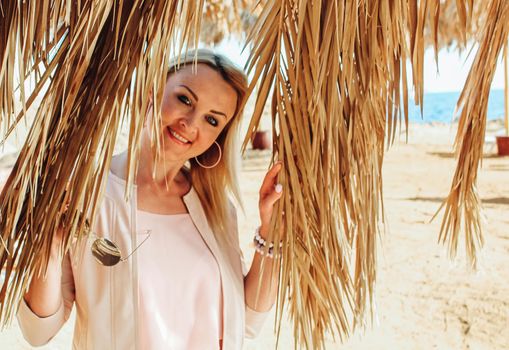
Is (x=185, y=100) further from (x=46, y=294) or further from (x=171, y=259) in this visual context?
(x=46, y=294)

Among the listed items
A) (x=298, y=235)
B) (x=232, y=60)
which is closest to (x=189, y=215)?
(x=232, y=60)

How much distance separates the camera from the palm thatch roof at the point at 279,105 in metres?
0.56

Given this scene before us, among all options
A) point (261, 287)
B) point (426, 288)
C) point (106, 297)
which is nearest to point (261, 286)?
point (261, 287)

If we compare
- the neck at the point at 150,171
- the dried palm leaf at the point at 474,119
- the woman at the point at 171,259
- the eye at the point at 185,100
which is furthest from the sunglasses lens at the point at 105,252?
the dried palm leaf at the point at 474,119

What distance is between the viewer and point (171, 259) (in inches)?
40.0

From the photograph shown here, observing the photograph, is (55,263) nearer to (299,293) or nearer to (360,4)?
(299,293)

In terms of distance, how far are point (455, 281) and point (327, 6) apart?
2.61 m

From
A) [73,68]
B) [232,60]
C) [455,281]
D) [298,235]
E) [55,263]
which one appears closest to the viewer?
[73,68]

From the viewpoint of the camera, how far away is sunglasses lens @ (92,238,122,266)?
2.99ft

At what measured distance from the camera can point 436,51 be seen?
70 cm

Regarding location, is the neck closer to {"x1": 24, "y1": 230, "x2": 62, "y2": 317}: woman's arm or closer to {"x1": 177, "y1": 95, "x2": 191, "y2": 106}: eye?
{"x1": 177, "y1": 95, "x2": 191, "y2": 106}: eye

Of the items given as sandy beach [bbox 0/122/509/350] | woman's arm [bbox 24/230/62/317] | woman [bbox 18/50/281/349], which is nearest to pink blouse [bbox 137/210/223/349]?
woman [bbox 18/50/281/349]

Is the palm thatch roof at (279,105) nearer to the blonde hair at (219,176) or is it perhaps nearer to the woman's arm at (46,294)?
the woman's arm at (46,294)

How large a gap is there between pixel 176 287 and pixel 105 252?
156 mm
